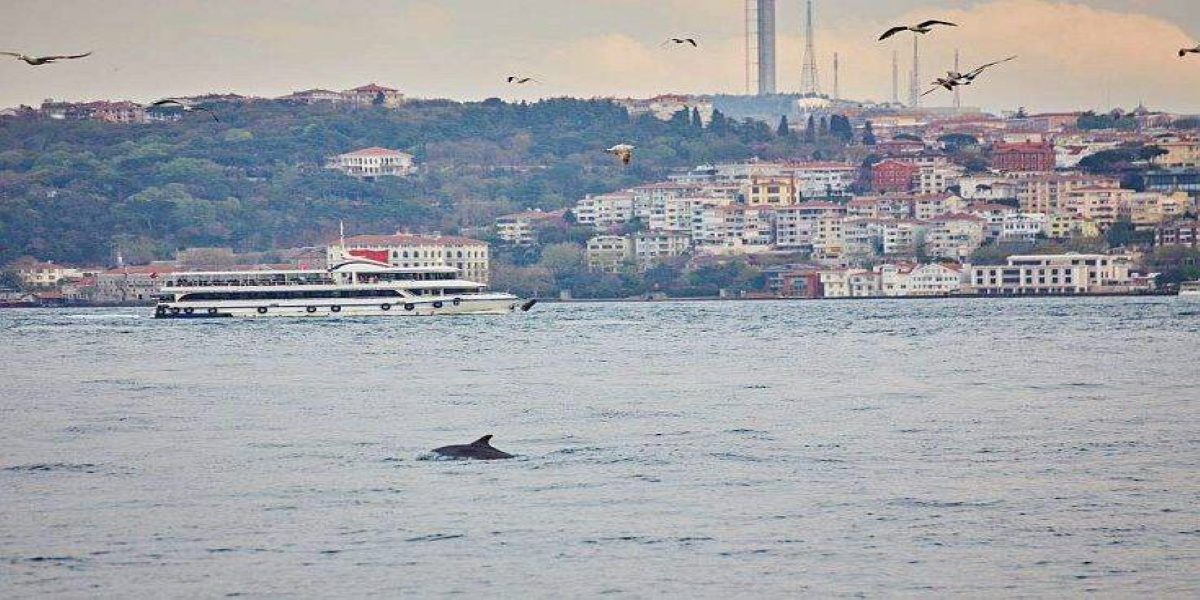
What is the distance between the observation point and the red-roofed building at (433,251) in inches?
5527

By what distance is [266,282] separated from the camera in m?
98.2

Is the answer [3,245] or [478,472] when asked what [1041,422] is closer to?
[478,472]

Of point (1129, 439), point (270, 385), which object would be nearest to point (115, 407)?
point (270, 385)

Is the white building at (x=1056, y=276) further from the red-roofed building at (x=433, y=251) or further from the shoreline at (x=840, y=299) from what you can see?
the red-roofed building at (x=433, y=251)

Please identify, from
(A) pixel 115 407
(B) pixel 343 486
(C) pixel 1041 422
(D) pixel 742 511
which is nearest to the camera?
(D) pixel 742 511

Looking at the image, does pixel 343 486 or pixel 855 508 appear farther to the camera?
pixel 343 486

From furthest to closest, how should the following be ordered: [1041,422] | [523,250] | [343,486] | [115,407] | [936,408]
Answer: [523,250] → [115,407] → [936,408] → [1041,422] → [343,486]

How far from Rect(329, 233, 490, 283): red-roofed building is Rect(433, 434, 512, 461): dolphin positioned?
10003 cm

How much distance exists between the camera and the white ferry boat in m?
95.2

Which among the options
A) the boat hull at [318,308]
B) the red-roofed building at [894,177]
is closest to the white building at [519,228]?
the red-roofed building at [894,177]

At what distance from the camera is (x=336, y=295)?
314 feet

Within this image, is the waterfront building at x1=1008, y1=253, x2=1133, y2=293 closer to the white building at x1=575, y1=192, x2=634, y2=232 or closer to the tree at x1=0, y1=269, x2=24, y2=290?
the white building at x1=575, y1=192, x2=634, y2=232

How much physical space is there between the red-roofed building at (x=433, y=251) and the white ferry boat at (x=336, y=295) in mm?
31798

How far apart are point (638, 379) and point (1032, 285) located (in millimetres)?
93203
